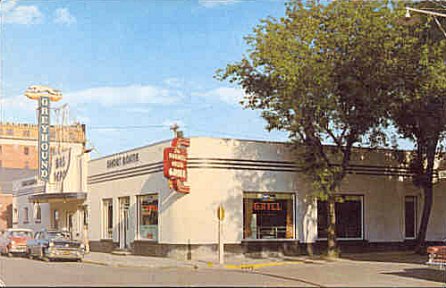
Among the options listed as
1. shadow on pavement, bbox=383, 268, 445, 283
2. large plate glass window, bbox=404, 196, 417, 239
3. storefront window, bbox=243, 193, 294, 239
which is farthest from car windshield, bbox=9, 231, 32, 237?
shadow on pavement, bbox=383, 268, 445, 283

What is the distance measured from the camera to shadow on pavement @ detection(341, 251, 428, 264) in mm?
29828

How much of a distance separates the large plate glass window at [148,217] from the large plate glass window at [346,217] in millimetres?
7916

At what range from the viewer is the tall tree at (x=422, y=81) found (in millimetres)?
25406

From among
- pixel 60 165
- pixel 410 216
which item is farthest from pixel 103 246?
pixel 410 216

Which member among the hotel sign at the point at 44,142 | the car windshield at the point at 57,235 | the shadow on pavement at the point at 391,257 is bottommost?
the shadow on pavement at the point at 391,257

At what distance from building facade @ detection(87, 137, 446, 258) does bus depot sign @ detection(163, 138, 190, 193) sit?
1.11ft

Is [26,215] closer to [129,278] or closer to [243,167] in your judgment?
[243,167]

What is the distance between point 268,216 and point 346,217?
460cm

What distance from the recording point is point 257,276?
Result: 72.4 ft

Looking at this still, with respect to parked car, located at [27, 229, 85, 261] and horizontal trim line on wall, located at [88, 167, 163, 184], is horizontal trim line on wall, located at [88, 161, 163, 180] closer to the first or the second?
horizontal trim line on wall, located at [88, 167, 163, 184]

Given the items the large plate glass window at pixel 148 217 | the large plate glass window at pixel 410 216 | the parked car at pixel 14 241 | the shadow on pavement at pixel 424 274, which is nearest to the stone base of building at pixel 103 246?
the large plate glass window at pixel 148 217

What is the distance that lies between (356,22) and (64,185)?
21.2 metres

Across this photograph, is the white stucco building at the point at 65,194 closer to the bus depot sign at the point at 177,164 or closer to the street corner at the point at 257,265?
the bus depot sign at the point at 177,164

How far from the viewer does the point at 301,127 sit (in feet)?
92.9
